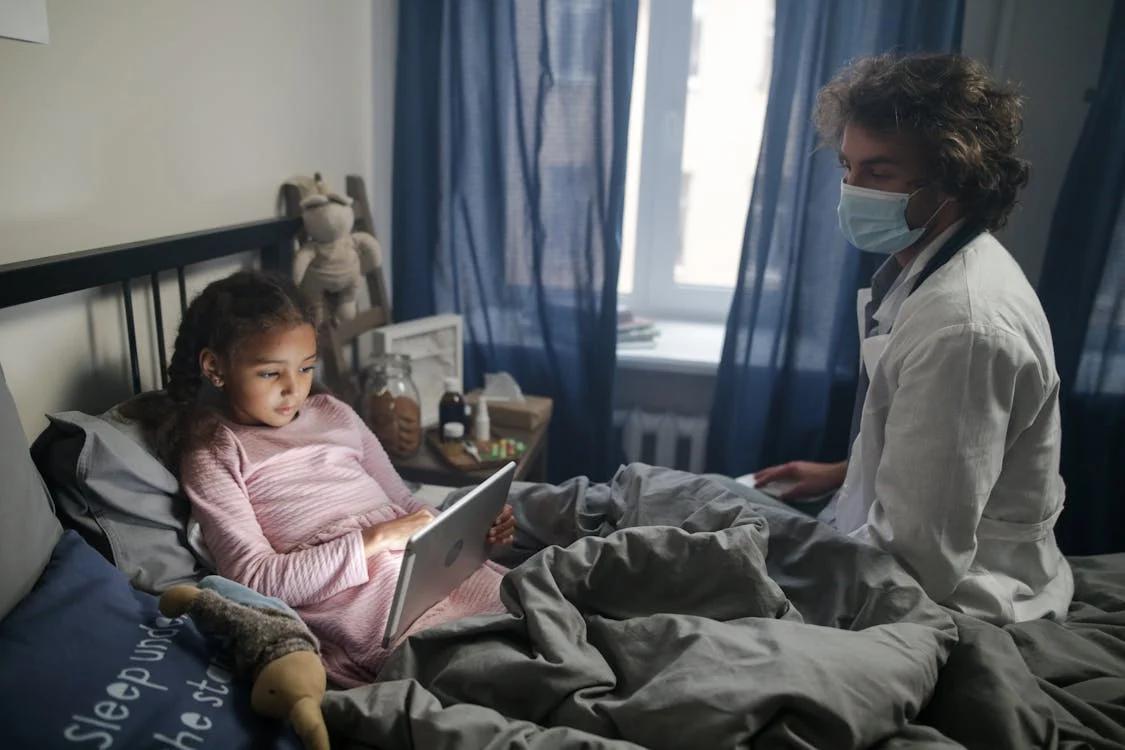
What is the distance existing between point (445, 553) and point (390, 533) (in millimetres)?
168

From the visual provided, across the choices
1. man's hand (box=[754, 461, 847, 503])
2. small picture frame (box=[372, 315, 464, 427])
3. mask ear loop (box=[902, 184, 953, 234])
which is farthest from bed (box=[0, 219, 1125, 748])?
small picture frame (box=[372, 315, 464, 427])

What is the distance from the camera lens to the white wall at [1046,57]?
1.97 m

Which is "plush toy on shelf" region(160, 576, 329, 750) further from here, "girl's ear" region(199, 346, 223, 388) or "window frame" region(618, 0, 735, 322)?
"window frame" region(618, 0, 735, 322)

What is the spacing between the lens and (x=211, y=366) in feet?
4.23

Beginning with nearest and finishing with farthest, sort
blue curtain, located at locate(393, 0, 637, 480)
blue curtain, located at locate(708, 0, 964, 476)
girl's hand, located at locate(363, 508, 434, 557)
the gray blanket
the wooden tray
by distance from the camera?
1. the gray blanket
2. girl's hand, located at locate(363, 508, 434, 557)
3. the wooden tray
4. blue curtain, located at locate(708, 0, 964, 476)
5. blue curtain, located at locate(393, 0, 637, 480)

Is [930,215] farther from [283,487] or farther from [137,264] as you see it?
[137,264]

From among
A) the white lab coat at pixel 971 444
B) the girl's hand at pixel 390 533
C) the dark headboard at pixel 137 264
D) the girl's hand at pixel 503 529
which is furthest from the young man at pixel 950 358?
the dark headboard at pixel 137 264

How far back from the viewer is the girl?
1178 mm

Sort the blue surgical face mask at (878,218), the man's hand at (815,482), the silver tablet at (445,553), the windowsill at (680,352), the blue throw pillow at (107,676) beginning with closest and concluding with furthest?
the blue throw pillow at (107,676), the silver tablet at (445,553), the blue surgical face mask at (878,218), the man's hand at (815,482), the windowsill at (680,352)

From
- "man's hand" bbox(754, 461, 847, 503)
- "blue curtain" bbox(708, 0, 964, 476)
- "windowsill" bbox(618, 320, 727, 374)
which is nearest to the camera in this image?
"man's hand" bbox(754, 461, 847, 503)

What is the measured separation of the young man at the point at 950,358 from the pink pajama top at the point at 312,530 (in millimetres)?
622

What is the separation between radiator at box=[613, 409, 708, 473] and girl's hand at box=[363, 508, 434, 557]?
107cm

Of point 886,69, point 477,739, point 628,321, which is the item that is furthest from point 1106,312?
point 477,739

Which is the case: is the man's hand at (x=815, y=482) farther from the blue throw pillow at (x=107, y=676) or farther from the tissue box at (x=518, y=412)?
the blue throw pillow at (x=107, y=676)
